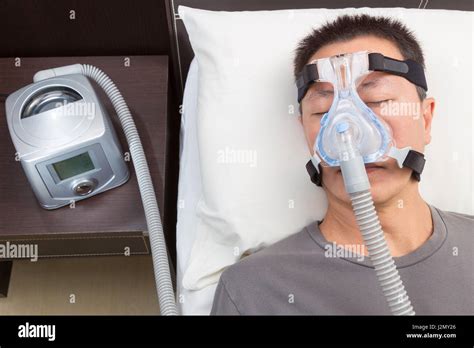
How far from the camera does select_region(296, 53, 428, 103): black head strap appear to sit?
119cm

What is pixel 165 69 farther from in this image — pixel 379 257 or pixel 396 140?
pixel 379 257

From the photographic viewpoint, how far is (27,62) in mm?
1566

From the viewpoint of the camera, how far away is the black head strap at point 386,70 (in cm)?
119

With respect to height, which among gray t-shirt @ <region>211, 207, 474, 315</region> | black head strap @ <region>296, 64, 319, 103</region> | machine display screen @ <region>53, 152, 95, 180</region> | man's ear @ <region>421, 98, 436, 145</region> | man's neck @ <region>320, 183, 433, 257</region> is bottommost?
gray t-shirt @ <region>211, 207, 474, 315</region>

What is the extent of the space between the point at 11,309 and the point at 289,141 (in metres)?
1.00

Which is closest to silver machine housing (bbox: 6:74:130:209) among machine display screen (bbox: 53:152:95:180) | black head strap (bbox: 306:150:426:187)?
machine display screen (bbox: 53:152:95:180)

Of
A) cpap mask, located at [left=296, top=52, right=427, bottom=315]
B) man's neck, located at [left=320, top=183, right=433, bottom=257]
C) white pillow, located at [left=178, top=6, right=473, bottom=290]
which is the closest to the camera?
cpap mask, located at [left=296, top=52, right=427, bottom=315]

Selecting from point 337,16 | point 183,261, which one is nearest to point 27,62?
point 183,261

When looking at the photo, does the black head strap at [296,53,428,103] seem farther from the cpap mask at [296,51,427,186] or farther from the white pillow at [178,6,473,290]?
the white pillow at [178,6,473,290]

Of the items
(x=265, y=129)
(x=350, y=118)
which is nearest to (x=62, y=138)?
(x=265, y=129)

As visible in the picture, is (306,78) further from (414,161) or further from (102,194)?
(102,194)

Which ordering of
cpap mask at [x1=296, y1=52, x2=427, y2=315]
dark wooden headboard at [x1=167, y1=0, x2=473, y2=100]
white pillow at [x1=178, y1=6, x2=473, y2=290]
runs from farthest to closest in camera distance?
dark wooden headboard at [x1=167, y1=0, x2=473, y2=100]
white pillow at [x1=178, y1=6, x2=473, y2=290]
cpap mask at [x1=296, y1=52, x2=427, y2=315]

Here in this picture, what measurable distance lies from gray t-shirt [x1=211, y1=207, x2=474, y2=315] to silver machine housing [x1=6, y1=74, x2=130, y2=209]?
15.5 inches
